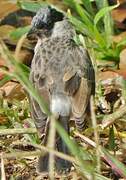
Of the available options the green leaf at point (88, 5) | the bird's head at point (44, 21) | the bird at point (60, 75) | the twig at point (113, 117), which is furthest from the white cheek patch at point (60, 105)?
the green leaf at point (88, 5)

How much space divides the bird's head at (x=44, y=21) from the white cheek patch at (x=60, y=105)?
2.22 feet

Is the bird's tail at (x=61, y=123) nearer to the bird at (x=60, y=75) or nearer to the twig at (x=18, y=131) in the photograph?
the bird at (x=60, y=75)

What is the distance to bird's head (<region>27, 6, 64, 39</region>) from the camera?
215 inches

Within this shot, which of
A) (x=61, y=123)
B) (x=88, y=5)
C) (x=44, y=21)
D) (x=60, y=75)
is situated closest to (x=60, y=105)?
(x=61, y=123)

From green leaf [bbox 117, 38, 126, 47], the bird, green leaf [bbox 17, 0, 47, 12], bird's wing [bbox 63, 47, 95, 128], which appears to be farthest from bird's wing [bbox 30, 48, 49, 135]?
green leaf [bbox 17, 0, 47, 12]

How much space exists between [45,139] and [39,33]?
1.19 m

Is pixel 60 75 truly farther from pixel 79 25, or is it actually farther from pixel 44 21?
pixel 79 25

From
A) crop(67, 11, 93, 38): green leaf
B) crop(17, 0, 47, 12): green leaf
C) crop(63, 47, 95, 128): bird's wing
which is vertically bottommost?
crop(63, 47, 95, 128): bird's wing

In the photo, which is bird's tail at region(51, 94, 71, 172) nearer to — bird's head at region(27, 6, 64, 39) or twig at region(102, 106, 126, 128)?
twig at region(102, 106, 126, 128)

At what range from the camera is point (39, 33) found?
5574 millimetres

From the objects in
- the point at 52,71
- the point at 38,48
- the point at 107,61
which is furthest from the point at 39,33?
the point at 107,61

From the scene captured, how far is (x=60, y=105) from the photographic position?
492 centimetres

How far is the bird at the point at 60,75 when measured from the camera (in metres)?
4.83

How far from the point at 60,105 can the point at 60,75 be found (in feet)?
1.04
